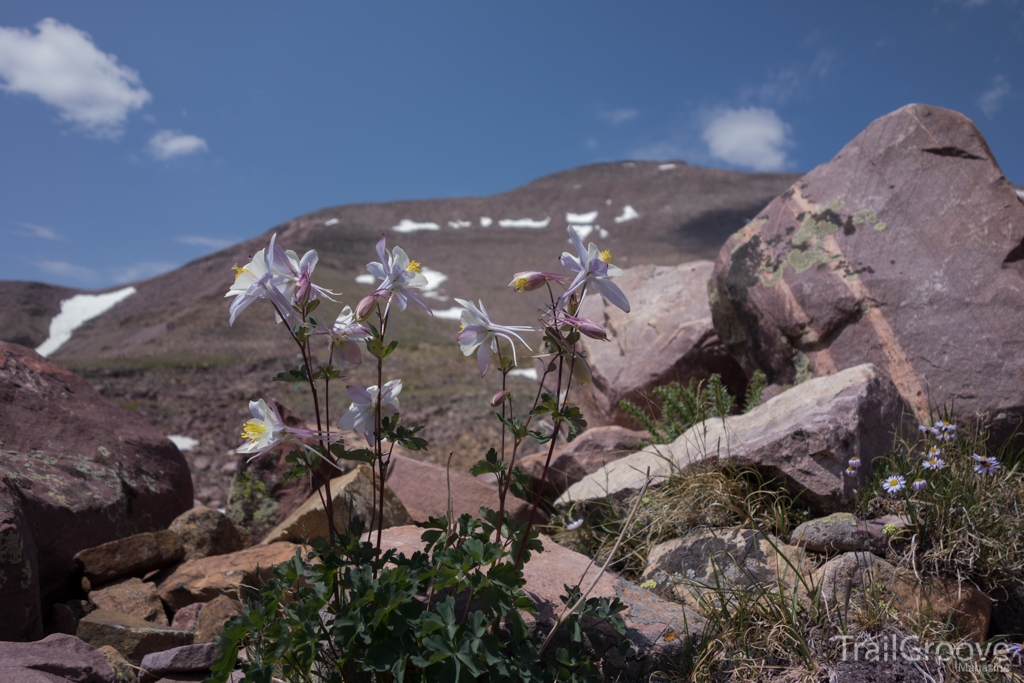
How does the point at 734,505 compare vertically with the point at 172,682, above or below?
above

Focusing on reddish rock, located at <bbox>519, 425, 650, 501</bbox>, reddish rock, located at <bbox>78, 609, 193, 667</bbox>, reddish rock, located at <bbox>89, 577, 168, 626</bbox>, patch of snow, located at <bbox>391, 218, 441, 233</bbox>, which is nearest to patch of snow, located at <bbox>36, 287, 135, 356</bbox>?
patch of snow, located at <bbox>391, 218, 441, 233</bbox>

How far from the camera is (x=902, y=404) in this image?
3.83m

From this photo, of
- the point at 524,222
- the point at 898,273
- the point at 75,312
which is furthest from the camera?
the point at 524,222

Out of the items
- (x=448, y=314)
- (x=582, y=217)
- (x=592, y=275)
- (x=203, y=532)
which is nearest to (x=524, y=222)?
(x=582, y=217)

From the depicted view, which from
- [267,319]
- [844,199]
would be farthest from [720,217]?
[844,199]

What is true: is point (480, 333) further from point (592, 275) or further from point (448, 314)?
point (448, 314)

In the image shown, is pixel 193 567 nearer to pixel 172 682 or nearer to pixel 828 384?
pixel 172 682

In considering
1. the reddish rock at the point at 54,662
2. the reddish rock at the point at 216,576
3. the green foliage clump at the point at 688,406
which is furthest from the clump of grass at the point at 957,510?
the reddish rock at the point at 54,662

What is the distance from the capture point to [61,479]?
359 centimetres

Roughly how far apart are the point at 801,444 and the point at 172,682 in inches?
124

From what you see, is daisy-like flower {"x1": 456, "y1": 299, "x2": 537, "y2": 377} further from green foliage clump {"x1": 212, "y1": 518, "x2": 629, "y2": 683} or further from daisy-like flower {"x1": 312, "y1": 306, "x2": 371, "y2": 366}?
green foliage clump {"x1": 212, "y1": 518, "x2": 629, "y2": 683}

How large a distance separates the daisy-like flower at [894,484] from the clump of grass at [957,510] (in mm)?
63

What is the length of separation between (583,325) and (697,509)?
2192 millimetres

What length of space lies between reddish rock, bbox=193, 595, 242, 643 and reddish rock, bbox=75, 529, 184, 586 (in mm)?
713
